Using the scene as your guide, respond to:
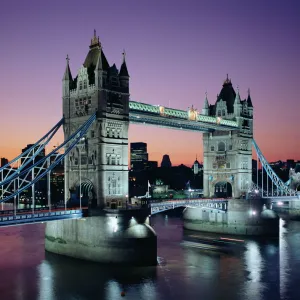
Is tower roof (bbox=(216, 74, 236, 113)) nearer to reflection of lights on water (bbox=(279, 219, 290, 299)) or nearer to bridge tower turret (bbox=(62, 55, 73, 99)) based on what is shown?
A: reflection of lights on water (bbox=(279, 219, 290, 299))

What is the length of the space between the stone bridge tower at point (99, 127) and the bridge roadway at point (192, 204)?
5.41 meters

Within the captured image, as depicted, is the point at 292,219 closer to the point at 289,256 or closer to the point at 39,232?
the point at 289,256

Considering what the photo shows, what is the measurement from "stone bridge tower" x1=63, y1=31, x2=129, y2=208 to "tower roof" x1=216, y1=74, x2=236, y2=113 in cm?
2632

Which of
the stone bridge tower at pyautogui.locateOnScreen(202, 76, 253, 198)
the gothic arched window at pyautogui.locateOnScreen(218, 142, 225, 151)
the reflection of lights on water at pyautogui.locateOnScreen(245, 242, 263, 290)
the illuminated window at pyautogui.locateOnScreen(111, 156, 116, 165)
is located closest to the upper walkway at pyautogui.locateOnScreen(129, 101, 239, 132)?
the stone bridge tower at pyautogui.locateOnScreen(202, 76, 253, 198)

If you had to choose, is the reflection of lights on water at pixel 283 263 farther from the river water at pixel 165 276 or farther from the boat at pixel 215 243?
the boat at pixel 215 243

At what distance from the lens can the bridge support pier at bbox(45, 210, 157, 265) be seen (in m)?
45.7

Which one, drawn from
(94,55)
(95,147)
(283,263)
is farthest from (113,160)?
(283,263)

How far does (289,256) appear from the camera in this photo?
5419 cm

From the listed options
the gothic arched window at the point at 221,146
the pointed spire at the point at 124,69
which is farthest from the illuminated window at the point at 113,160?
the gothic arched window at the point at 221,146

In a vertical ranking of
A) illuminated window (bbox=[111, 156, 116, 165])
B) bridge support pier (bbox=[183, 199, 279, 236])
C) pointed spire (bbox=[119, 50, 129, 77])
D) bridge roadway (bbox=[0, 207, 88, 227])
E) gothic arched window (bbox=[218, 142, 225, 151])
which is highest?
pointed spire (bbox=[119, 50, 129, 77])

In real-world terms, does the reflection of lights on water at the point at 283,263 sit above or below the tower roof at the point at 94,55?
below

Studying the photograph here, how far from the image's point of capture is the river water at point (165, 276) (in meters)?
38.7

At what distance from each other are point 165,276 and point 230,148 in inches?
1315

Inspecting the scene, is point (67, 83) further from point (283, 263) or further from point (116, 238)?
point (283, 263)
